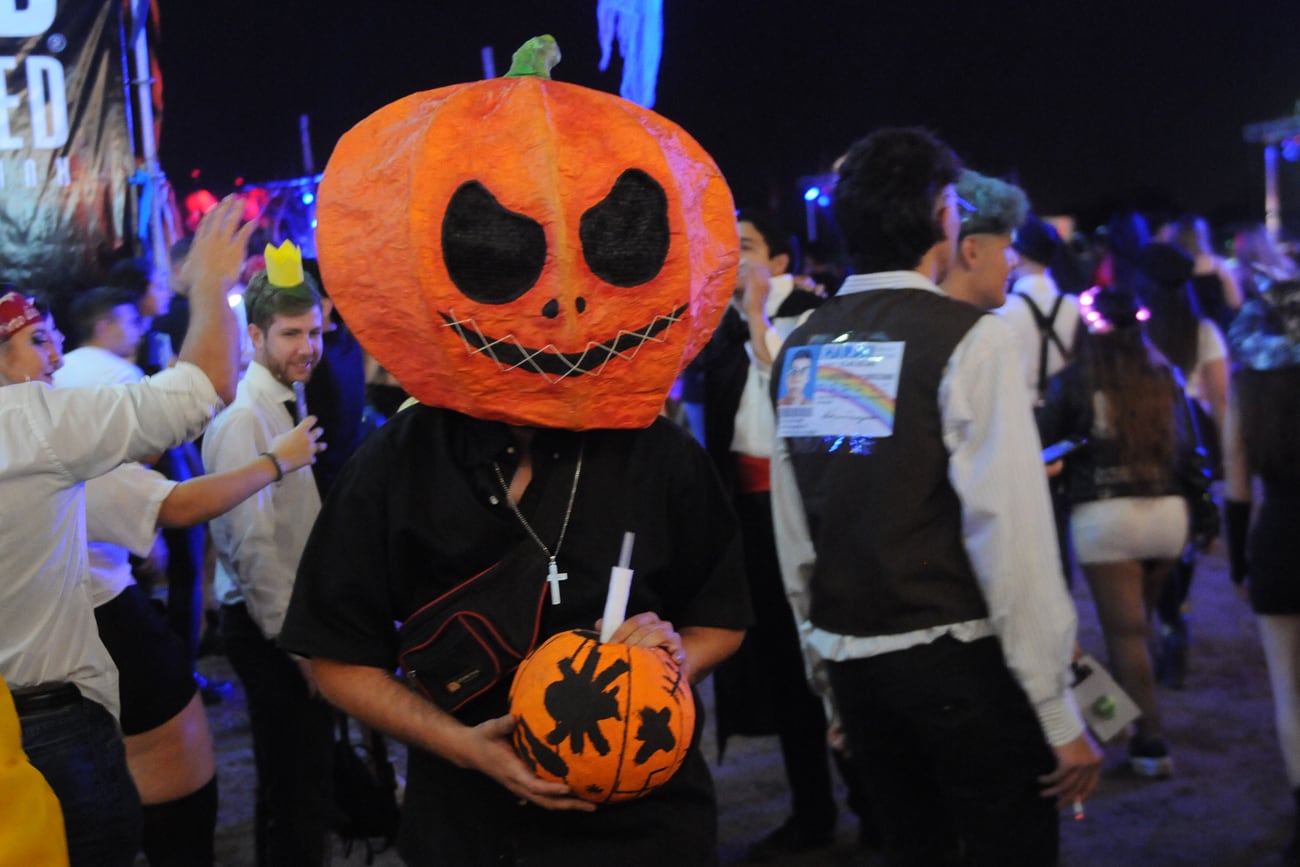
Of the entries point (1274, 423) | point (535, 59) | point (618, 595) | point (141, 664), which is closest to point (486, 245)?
point (535, 59)

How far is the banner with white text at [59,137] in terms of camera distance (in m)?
5.62

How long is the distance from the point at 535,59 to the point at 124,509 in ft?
5.37

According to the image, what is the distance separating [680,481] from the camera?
1771 mm

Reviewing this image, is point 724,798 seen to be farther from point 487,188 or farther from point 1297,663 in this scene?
point 487,188

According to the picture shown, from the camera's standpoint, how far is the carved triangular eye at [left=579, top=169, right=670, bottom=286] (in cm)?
157

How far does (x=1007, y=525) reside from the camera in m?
2.15

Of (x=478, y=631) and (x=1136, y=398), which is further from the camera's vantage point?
(x=1136, y=398)

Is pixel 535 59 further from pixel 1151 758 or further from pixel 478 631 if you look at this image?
pixel 1151 758

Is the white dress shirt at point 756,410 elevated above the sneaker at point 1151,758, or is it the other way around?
the white dress shirt at point 756,410

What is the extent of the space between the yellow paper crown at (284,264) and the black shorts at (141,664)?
0.89 meters

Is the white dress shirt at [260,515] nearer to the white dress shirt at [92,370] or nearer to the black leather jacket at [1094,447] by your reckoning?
the white dress shirt at [92,370]

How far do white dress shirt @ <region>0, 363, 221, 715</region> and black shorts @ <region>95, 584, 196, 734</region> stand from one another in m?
0.65

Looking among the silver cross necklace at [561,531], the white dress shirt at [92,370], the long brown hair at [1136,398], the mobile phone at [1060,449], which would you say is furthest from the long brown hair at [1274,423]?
the white dress shirt at [92,370]

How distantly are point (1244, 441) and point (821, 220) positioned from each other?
10080mm
